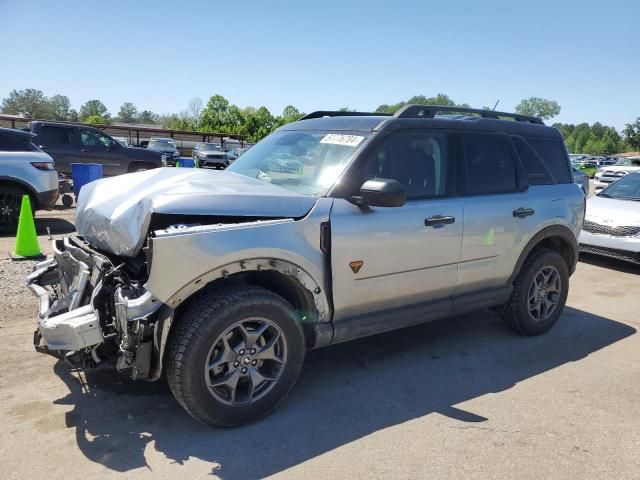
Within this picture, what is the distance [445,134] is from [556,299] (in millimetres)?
2116

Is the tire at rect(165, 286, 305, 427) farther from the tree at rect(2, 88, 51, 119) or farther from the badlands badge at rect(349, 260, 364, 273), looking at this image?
the tree at rect(2, 88, 51, 119)

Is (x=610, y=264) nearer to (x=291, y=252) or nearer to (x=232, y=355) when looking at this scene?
(x=291, y=252)

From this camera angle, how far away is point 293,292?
11.1 feet

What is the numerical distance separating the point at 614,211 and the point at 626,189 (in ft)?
3.74

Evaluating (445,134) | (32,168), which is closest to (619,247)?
(445,134)

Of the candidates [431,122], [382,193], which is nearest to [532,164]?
[431,122]

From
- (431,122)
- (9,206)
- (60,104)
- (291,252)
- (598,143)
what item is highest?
(60,104)

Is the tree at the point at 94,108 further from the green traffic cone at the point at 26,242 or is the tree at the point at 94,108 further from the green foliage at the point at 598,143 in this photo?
the green traffic cone at the point at 26,242

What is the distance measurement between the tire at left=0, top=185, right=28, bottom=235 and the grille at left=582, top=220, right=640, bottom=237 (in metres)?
9.28

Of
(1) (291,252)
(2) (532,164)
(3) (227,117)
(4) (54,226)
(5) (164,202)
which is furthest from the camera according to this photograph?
(3) (227,117)

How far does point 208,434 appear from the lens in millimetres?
Result: 3049

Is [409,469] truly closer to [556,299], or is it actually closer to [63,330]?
[63,330]

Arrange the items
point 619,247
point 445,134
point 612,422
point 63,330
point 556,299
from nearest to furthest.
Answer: point 63,330, point 612,422, point 445,134, point 556,299, point 619,247

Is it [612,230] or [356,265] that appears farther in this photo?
[612,230]
